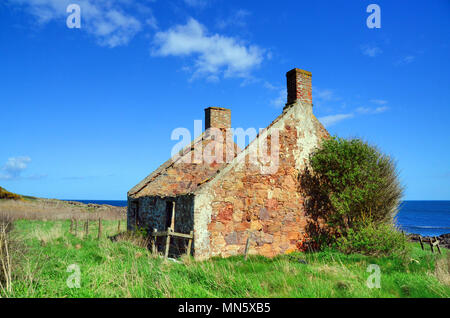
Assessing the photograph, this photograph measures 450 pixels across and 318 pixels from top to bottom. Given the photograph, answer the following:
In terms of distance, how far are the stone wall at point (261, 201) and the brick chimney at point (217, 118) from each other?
5.15m

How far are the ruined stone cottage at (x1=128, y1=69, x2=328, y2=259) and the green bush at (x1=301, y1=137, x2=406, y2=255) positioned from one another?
0.70m

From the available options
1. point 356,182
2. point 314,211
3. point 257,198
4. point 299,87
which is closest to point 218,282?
point 257,198

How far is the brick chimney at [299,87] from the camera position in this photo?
1363 centimetres

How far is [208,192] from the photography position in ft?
35.9

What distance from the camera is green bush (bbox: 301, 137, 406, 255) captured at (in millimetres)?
12461

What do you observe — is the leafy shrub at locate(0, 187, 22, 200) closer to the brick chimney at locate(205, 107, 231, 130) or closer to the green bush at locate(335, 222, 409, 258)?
the brick chimney at locate(205, 107, 231, 130)

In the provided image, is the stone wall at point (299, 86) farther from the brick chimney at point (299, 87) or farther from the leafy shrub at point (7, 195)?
the leafy shrub at point (7, 195)

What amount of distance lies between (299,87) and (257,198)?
5275mm

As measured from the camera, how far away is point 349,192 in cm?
1252

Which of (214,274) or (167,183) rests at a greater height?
(167,183)

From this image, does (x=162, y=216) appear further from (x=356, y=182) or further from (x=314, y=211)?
(x=356, y=182)

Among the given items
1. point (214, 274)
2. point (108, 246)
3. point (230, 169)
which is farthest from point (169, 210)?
point (214, 274)

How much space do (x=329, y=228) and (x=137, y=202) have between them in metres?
9.45

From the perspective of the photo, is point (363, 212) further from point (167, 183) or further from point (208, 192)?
point (167, 183)
